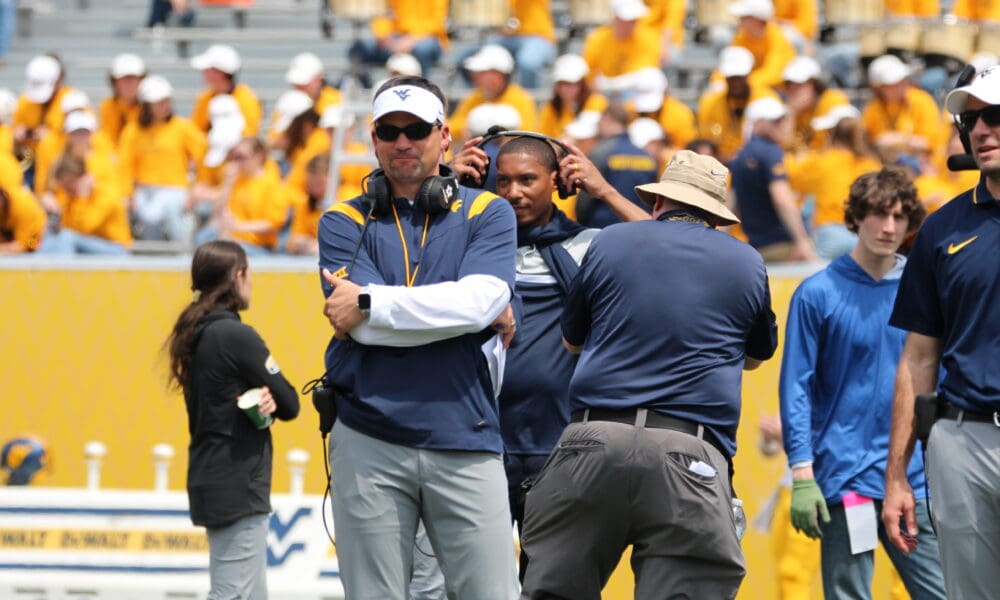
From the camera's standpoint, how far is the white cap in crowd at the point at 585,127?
1188cm

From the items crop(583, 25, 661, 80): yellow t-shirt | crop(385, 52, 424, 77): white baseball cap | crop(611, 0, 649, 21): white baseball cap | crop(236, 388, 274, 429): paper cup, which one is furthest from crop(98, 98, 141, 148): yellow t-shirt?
crop(236, 388, 274, 429): paper cup

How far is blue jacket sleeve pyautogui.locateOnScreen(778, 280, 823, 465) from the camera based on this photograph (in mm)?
6230

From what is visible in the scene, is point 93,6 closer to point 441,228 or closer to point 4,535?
point 4,535

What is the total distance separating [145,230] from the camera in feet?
42.1

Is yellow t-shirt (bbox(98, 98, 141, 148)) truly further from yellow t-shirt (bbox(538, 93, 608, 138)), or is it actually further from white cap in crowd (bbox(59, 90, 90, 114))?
yellow t-shirt (bbox(538, 93, 608, 138))

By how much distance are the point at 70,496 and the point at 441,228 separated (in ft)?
13.8

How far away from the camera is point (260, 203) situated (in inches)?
473

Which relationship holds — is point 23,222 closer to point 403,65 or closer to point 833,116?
point 403,65

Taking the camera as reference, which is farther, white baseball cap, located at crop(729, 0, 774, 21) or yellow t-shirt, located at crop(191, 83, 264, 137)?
yellow t-shirt, located at crop(191, 83, 264, 137)

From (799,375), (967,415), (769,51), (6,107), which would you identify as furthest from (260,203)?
(967,415)

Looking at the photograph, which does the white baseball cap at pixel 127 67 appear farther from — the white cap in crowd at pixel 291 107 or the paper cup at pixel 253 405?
the paper cup at pixel 253 405

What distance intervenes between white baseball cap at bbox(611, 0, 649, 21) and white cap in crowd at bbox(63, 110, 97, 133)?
414cm

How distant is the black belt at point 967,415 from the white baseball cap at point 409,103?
1.74m

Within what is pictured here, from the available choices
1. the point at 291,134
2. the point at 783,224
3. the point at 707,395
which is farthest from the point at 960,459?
the point at 291,134
